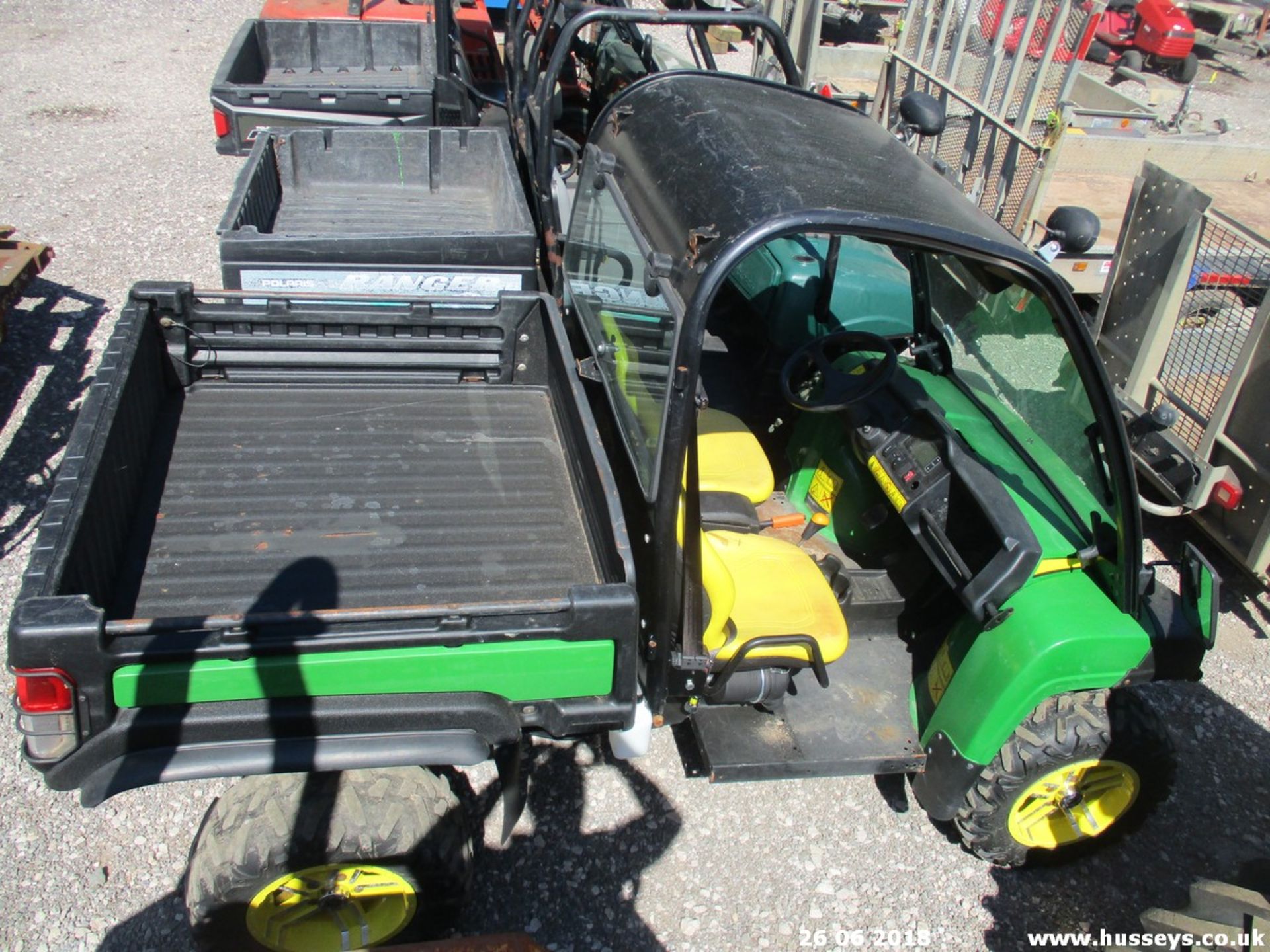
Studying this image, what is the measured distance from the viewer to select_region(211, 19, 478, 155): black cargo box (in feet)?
17.3

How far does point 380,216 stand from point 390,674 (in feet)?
10.2

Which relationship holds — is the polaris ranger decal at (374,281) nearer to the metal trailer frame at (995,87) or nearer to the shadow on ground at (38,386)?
the shadow on ground at (38,386)

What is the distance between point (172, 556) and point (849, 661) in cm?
219

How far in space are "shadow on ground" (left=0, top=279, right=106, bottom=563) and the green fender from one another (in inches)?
155

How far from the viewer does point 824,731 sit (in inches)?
119

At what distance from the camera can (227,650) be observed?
207 cm

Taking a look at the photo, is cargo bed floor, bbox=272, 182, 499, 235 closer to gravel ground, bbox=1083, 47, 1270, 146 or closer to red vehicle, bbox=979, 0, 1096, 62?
red vehicle, bbox=979, 0, 1096, 62

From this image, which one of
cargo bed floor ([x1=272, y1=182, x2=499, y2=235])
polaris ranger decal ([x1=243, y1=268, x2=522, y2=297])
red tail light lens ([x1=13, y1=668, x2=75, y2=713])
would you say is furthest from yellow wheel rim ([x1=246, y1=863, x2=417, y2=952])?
cargo bed floor ([x1=272, y1=182, x2=499, y2=235])

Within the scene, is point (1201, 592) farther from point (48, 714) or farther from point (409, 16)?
point (409, 16)

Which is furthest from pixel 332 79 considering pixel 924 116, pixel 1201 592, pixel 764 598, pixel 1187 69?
pixel 1187 69

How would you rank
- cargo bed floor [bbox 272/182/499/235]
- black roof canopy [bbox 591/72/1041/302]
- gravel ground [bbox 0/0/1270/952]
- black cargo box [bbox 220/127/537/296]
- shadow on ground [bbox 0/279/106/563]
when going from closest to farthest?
1. black roof canopy [bbox 591/72/1041/302]
2. gravel ground [bbox 0/0/1270/952]
3. black cargo box [bbox 220/127/537/296]
4. shadow on ground [bbox 0/279/106/563]
5. cargo bed floor [bbox 272/182/499/235]

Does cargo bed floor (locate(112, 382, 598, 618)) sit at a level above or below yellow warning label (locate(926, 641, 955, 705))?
above

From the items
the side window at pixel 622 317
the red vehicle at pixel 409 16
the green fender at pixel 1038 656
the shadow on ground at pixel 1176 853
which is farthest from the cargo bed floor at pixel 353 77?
the shadow on ground at pixel 1176 853

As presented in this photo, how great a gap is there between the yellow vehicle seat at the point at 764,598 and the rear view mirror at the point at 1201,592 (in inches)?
38.5
